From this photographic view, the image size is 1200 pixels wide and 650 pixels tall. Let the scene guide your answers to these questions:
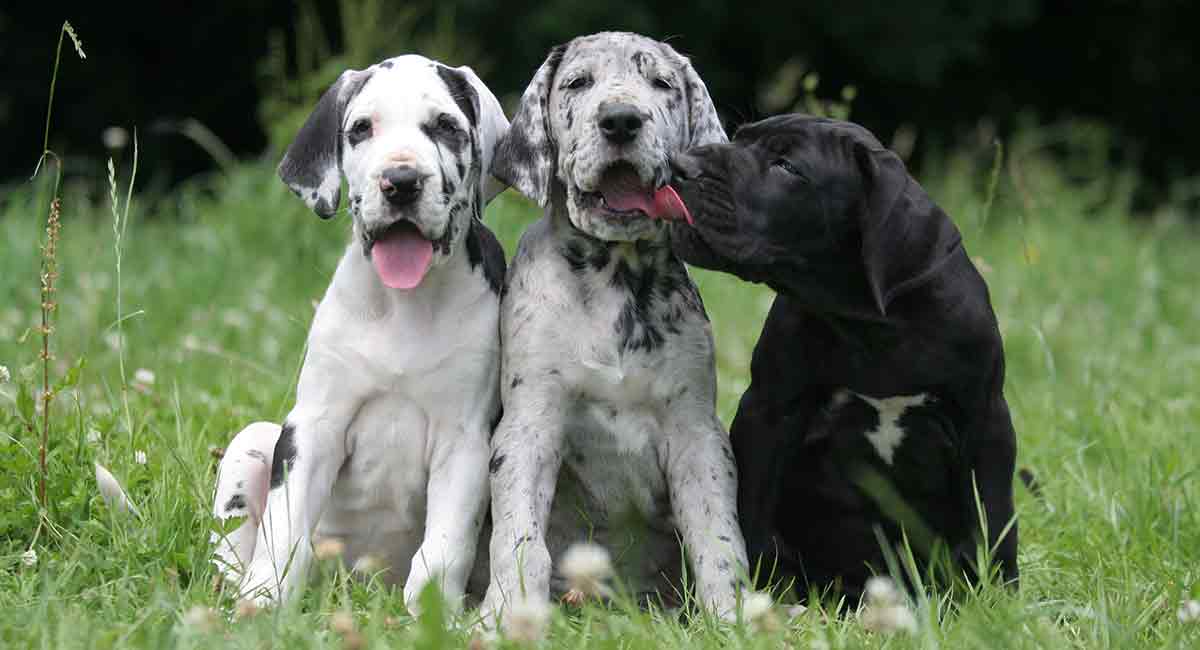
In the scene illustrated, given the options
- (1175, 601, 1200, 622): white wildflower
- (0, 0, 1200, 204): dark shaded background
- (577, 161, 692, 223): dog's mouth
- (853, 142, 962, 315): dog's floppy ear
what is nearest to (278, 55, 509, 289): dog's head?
(577, 161, 692, 223): dog's mouth

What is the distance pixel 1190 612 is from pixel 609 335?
176cm

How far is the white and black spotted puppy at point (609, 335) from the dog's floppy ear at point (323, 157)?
0.49 meters

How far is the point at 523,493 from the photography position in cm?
411

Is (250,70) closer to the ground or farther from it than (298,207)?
farther from it

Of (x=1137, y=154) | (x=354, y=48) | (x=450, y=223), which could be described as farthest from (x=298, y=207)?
(x=1137, y=154)

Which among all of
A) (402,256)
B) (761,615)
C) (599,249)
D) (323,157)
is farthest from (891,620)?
(323,157)

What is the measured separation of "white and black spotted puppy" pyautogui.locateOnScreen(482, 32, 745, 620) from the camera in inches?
163

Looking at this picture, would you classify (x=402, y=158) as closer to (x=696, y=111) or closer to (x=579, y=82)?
(x=579, y=82)

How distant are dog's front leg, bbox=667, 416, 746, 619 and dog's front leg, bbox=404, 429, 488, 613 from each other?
0.59 m

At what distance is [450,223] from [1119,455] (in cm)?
314

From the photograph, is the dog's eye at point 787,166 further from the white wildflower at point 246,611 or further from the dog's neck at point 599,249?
the white wildflower at point 246,611

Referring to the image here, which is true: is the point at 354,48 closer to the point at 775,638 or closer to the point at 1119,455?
the point at 1119,455

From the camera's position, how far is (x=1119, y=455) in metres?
5.78

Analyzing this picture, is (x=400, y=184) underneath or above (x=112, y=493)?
above
